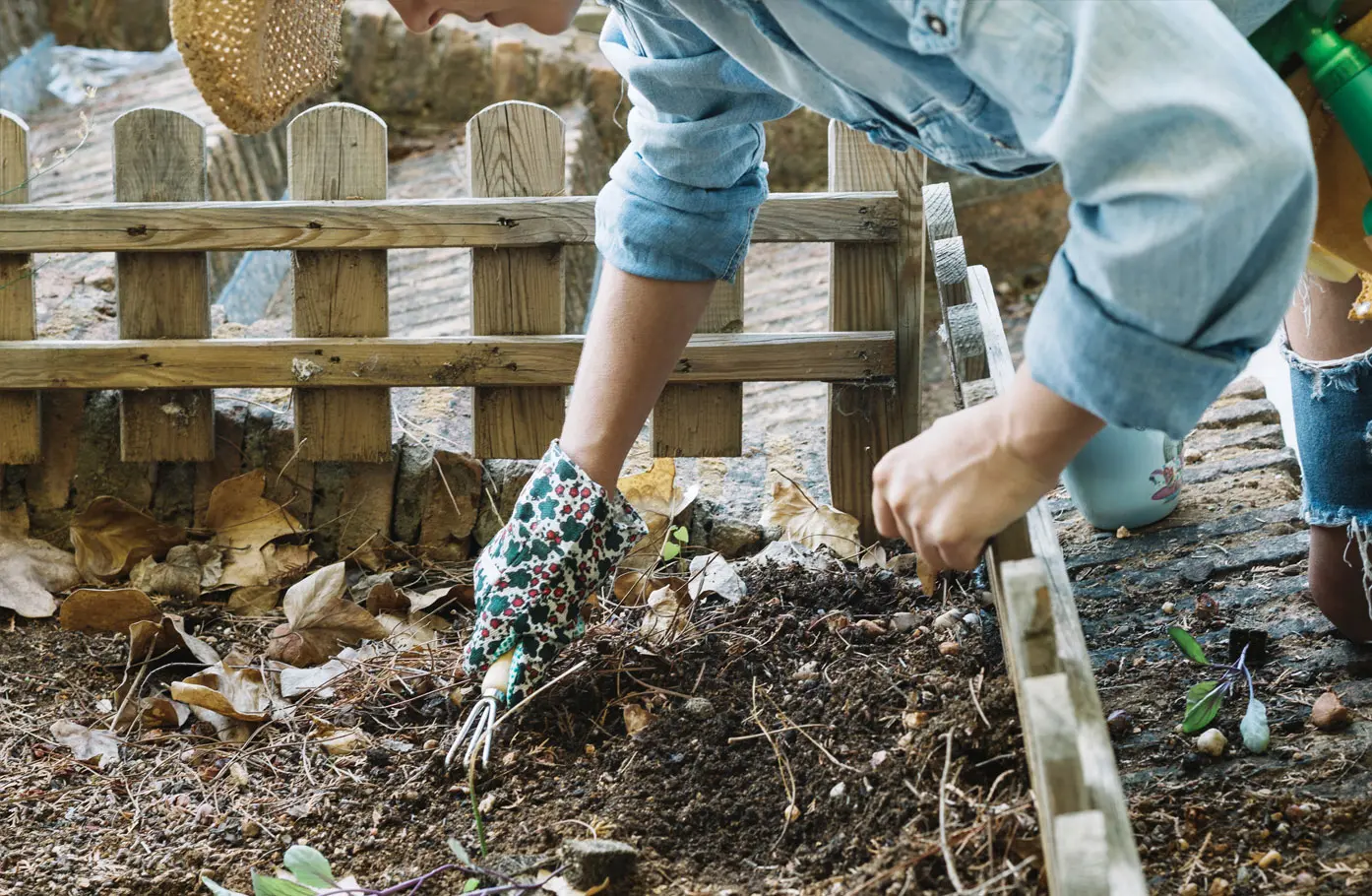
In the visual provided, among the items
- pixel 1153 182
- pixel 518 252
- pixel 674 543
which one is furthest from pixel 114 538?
pixel 1153 182

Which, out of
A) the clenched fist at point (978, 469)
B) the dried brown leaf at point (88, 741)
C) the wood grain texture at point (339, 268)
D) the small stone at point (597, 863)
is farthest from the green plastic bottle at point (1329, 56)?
the dried brown leaf at point (88, 741)

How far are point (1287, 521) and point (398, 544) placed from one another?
171cm

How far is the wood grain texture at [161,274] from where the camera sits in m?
2.46

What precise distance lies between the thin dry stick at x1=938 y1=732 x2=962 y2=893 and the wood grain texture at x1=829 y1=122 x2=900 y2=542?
111 cm

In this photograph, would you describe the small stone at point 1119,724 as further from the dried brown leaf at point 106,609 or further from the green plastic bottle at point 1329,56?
the dried brown leaf at point 106,609

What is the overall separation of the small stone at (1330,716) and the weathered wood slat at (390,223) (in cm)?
110

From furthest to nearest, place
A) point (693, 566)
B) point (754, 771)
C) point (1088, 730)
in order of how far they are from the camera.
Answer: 1. point (693, 566)
2. point (754, 771)
3. point (1088, 730)

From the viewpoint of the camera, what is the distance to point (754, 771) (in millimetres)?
1632

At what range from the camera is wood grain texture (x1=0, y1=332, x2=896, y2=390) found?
2.47m

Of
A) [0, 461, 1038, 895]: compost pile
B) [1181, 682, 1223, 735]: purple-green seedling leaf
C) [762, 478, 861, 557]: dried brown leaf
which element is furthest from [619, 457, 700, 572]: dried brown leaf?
[1181, 682, 1223, 735]: purple-green seedling leaf

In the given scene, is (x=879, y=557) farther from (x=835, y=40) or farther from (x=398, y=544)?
(x=835, y=40)

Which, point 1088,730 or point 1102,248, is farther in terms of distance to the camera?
point 1088,730

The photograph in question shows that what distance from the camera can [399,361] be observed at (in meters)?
2.49

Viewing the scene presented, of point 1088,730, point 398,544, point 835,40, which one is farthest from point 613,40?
point 398,544
